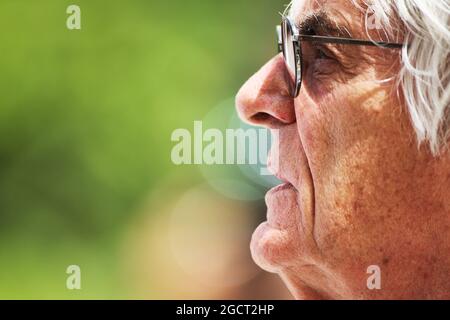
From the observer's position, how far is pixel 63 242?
352 centimetres

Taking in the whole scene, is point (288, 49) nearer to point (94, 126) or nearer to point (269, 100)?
point (269, 100)

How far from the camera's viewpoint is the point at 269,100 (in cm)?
143

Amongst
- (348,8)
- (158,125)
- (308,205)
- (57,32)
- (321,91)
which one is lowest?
(308,205)

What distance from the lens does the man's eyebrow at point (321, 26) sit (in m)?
1.36

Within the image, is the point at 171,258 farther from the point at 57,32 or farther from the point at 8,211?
the point at 57,32

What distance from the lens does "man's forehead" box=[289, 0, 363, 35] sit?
52.6 inches

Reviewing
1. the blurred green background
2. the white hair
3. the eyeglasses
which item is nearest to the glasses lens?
the eyeglasses

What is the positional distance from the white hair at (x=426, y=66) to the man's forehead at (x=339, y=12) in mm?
65

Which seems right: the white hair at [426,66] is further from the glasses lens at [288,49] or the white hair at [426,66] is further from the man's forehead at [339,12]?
the glasses lens at [288,49]

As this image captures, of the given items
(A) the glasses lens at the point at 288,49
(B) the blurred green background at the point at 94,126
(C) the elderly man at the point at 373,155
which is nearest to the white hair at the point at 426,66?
(C) the elderly man at the point at 373,155

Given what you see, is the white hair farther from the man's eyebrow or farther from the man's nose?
the man's nose

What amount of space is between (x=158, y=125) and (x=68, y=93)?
23.4 inches
